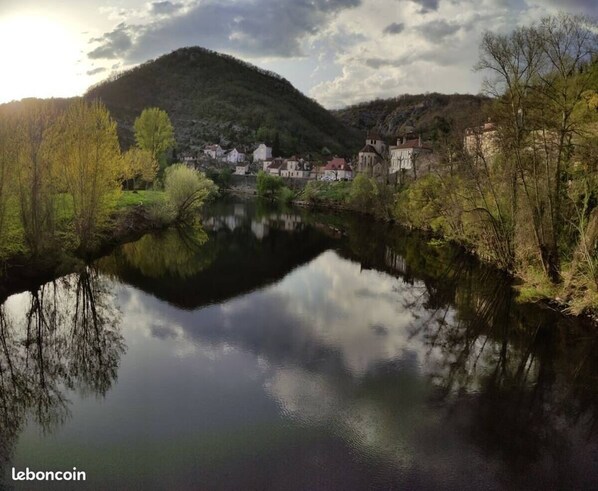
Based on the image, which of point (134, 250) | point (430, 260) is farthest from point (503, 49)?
point (134, 250)

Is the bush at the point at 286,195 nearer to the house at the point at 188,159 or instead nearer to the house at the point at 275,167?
the house at the point at 275,167

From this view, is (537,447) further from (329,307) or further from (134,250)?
(134,250)

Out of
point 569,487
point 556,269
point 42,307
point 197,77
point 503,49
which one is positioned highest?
point 197,77

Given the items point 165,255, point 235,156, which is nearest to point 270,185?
point 235,156

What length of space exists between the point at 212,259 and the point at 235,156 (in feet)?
344

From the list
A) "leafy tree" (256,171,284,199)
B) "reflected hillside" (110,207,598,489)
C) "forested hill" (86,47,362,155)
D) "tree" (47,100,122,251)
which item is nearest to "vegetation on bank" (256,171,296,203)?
"leafy tree" (256,171,284,199)

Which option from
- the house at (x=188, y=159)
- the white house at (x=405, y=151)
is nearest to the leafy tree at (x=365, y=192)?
the white house at (x=405, y=151)

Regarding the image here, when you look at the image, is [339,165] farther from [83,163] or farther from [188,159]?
[83,163]

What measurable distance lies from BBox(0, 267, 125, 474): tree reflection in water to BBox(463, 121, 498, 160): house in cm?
2190

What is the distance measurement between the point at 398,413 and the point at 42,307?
51.9 ft

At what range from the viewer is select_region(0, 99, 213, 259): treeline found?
2050 centimetres

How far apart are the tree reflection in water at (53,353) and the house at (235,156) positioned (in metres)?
113

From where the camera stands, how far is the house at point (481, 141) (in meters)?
26.6

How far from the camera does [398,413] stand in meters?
12.4
